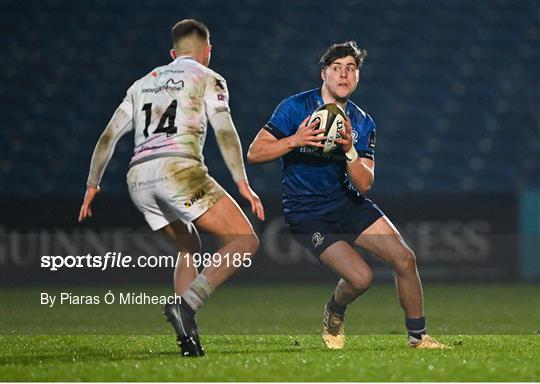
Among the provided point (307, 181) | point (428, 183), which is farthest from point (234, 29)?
point (307, 181)

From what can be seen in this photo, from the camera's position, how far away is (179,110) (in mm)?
5289

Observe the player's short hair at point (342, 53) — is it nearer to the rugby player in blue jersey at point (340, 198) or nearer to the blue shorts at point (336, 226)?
the rugby player in blue jersey at point (340, 198)

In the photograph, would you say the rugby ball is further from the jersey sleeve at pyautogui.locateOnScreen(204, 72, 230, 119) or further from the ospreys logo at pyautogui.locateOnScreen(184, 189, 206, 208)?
the ospreys logo at pyautogui.locateOnScreen(184, 189, 206, 208)

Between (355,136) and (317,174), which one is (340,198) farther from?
(355,136)

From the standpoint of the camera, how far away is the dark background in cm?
1684

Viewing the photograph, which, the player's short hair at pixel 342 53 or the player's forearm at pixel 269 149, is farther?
the player's short hair at pixel 342 53

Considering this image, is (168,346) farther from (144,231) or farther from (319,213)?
(144,231)

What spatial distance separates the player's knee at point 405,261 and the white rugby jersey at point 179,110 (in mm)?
1314

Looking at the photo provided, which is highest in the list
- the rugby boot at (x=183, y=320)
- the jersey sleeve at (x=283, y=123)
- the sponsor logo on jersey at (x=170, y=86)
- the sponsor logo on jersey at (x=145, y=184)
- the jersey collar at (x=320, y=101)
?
the sponsor logo on jersey at (x=170, y=86)

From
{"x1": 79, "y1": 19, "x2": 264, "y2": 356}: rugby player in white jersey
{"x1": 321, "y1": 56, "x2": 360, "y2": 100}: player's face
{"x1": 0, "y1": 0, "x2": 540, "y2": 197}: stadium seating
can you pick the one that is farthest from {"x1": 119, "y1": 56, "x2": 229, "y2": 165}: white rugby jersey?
{"x1": 0, "y1": 0, "x2": 540, "y2": 197}: stadium seating

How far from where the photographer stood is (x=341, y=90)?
19.5 ft

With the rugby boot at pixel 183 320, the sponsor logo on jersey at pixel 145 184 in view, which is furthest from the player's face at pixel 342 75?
the rugby boot at pixel 183 320

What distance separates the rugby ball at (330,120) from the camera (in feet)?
18.7

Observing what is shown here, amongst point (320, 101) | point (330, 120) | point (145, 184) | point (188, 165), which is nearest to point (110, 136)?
point (145, 184)
